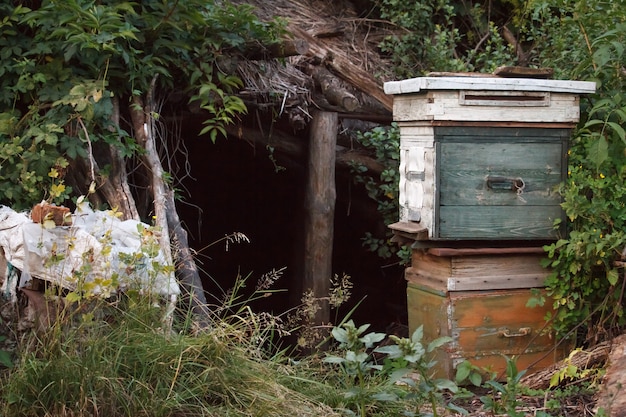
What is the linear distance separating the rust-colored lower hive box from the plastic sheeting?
155 cm

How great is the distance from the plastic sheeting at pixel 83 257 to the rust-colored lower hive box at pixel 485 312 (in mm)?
1554

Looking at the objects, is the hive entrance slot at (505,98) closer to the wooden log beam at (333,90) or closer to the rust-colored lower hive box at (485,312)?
the rust-colored lower hive box at (485,312)

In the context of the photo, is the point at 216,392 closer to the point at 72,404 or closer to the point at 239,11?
the point at 72,404

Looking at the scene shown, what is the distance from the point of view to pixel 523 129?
4805 millimetres

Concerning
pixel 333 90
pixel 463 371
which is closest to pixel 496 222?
pixel 463 371

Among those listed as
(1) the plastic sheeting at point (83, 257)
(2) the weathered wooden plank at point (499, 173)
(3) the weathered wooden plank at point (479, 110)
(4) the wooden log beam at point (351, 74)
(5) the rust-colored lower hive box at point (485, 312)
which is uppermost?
(4) the wooden log beam at point (351, 74)

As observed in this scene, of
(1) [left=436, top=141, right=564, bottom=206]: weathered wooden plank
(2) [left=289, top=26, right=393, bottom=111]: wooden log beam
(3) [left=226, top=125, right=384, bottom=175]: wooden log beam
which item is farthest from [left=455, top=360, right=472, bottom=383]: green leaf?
(3) [left=226, top=125, right=384, bottom=175]: wooden log beam

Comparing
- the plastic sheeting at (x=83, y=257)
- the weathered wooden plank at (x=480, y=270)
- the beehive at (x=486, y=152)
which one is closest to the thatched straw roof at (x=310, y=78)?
the beehive at (x=486, y=152)

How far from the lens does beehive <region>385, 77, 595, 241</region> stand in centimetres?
466

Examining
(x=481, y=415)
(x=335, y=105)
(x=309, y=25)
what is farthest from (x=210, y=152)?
(x=481, y=415)

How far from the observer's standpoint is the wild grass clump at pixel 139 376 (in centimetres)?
344

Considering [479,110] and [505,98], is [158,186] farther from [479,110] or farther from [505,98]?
[505,98]

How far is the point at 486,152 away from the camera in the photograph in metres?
4.75

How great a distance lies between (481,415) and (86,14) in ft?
10.2
